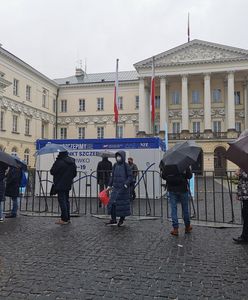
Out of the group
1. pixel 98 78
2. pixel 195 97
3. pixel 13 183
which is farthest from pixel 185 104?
pixel 13 183

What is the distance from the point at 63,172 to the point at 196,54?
46.8 metres

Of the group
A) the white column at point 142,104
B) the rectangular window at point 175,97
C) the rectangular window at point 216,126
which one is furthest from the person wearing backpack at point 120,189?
the rectangular window at point 175,97

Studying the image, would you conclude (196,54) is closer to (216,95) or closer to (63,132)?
(216,95)

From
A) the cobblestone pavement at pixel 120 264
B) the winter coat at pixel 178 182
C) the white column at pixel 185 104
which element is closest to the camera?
the cobblestone pavement at pixel 120 264

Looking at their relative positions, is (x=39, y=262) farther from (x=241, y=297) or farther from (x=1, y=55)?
(x=1, y=55)

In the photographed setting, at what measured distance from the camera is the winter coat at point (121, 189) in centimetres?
929

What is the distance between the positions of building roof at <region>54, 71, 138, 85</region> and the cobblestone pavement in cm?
5317

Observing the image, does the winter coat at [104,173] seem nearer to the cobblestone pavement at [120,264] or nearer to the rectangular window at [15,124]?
the cobblestone pavement at [120,264]

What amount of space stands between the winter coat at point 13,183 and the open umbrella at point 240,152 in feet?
22.6

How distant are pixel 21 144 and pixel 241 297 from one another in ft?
150

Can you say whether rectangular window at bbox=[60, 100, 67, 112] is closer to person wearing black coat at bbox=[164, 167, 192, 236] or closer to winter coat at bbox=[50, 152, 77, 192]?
winter coat at bbox=[50, 152, 77, 192]

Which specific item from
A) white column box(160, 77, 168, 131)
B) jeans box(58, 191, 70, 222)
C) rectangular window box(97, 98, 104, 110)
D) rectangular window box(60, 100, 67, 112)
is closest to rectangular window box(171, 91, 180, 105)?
white column box(160, 77, 168, 131)

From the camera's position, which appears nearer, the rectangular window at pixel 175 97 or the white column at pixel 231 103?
the white column at pixel 231 103

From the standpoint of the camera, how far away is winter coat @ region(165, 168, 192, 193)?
8242 mm
